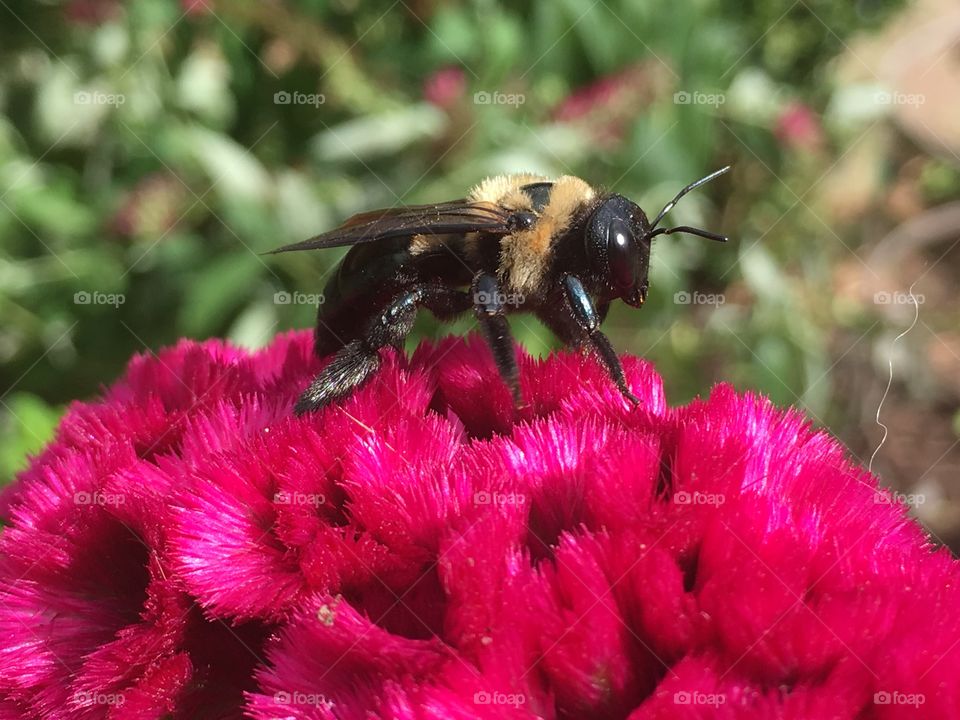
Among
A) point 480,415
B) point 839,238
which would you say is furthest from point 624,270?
point 839,238

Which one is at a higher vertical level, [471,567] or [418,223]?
[418,223]

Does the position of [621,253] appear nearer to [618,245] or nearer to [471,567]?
Result: [618,245]

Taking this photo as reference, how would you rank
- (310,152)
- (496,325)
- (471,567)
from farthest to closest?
1. (310,152)
2. (496,325)
3. (471,567)

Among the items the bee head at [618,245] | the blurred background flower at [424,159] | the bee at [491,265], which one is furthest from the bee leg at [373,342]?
the blurred background flower at [424,159]

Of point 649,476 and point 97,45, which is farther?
point 97,45

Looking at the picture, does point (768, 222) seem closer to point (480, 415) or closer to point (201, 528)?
point (480, 415)

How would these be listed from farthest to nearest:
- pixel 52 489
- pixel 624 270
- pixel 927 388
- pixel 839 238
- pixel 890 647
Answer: pixel 839 238
pixel 927 388
pixel 624 270
pixel 52 489
pixel 890 647

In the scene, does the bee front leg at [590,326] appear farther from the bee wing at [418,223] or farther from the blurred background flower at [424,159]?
the blurred background flower at [424,159]

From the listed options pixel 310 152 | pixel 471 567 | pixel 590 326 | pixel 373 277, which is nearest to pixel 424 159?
pixel 310 152
